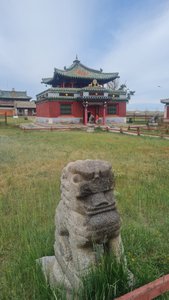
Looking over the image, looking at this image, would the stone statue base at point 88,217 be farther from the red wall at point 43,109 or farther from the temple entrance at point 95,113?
the temple entrance at point 95,113

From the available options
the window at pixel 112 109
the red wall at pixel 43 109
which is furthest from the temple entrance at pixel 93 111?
the red wall at pixel 43 109

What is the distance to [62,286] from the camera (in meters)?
2.16

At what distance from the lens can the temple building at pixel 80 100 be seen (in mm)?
27098

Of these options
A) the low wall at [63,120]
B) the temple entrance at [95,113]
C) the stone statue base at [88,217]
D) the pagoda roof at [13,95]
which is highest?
the pagoda roof at [13,95]

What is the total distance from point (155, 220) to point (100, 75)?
1166 inches

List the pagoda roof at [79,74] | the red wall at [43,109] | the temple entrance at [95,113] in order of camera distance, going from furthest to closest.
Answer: the pagoda roof at [79,74] < the temple entrance at [95,113] < the red wall at [43,109]

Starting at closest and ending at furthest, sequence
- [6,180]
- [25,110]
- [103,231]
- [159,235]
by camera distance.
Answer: [103,231] < [159,235] < [6,180] < [25,110]

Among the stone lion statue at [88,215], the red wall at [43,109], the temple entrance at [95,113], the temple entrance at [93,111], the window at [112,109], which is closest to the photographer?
the stone lion statue at [88,215]

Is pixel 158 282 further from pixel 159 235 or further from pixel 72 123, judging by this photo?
pixel 72 123

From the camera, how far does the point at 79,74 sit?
1198 inches

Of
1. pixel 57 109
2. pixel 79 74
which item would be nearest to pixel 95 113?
pixel 57 109

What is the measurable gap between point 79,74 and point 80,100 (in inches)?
181

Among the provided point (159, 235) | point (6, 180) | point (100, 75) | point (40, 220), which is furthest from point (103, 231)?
point (100, 75)

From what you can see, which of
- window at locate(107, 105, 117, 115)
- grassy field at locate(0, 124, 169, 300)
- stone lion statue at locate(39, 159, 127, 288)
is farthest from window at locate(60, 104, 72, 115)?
stone lion statue at locate(39, 159, 127, 288)
